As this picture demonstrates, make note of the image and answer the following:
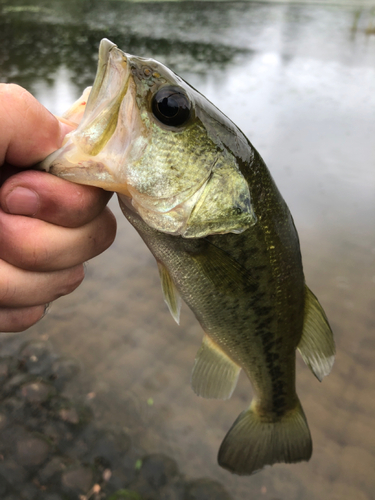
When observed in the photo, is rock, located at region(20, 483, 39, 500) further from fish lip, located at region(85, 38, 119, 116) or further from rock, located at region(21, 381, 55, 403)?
fish lip, located at region(85, 38, 119, 116)

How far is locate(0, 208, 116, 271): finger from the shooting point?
3.86 feet

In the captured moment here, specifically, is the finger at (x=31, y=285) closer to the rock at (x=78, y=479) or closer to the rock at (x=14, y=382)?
the rock at (x=78, y=479)

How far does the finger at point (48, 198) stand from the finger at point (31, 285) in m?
0.21

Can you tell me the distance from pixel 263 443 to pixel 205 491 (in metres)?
0.75

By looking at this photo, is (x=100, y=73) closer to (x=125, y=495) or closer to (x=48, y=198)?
(x=48, y=198)

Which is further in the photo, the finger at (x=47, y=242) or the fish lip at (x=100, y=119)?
the finger at (x=47, y=242)

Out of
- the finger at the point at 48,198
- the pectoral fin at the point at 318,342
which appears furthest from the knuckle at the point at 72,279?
the pectoral fin at the point at 318,342

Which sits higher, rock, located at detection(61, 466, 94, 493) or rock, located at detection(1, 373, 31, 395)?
rock, located at detection(1, 373, 31, 395)

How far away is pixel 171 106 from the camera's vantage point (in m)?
1.15

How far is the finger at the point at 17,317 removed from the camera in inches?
53.7

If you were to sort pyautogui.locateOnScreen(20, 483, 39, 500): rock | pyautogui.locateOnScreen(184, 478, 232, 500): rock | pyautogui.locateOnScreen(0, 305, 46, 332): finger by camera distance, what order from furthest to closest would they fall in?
1. pyautogui.locateOnScreen(184, 478, 232, 500): rock
2. pyautogui.locateOnScreen(20, 483, 39, 500): rock
3. pyautogui.locateOnScreen(0, 305, 46, 332): finger

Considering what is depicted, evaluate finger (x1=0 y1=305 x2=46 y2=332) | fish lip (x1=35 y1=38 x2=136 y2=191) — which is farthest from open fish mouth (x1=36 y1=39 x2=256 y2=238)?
finger (x1=0 y1=305 x2=46 y2=332)

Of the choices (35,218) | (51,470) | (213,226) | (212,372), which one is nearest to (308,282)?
(212,372)

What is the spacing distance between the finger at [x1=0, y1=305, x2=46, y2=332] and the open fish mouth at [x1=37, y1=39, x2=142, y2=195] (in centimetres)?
57
